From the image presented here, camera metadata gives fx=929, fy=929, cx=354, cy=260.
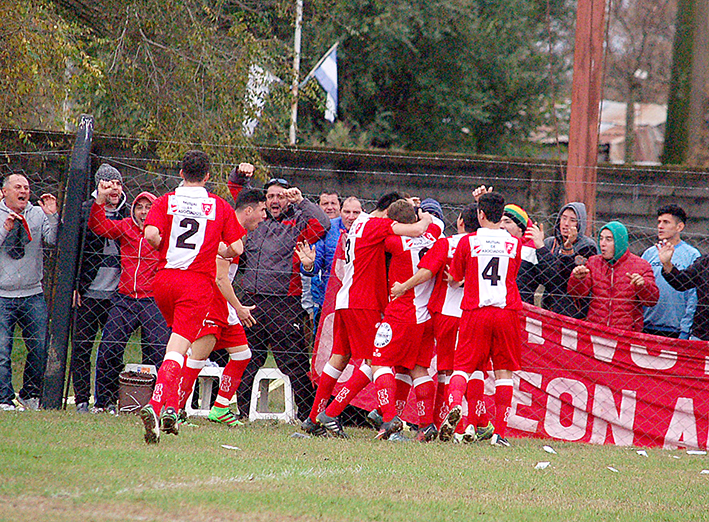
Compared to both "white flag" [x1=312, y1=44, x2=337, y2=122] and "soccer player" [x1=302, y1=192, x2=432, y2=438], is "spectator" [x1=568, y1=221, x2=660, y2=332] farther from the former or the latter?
"white flag" [x1=312, y1=44, x2=337, y2=122]

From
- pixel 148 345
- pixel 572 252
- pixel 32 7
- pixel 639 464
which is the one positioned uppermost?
pixel 32 7

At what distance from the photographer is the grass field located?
16.1 feet

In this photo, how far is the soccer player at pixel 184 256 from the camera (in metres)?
7.00

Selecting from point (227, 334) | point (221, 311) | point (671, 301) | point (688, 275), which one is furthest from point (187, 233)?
point (671, 301)

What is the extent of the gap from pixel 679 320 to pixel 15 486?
6.67 metres

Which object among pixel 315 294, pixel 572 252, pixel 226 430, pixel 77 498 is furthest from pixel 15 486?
pixel 572 252

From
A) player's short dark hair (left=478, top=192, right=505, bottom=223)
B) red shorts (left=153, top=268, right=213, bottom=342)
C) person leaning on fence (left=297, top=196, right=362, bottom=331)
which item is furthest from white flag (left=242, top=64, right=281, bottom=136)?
red shorts (left=153, top=268, right=213, bottom=342)

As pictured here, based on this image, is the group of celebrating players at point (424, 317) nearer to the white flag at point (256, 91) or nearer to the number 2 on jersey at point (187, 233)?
the number 2 on jersey at point (187, 233)

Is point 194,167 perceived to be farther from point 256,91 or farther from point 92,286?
point 256,91

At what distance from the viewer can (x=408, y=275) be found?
8.32 m

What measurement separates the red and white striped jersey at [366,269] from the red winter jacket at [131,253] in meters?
1.98

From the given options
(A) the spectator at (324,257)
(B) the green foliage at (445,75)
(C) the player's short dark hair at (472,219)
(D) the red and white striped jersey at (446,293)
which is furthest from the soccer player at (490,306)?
(B) the green foliage at (445,75)

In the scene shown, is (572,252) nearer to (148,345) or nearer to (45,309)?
(148,345)

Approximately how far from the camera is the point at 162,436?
23.5 ft
